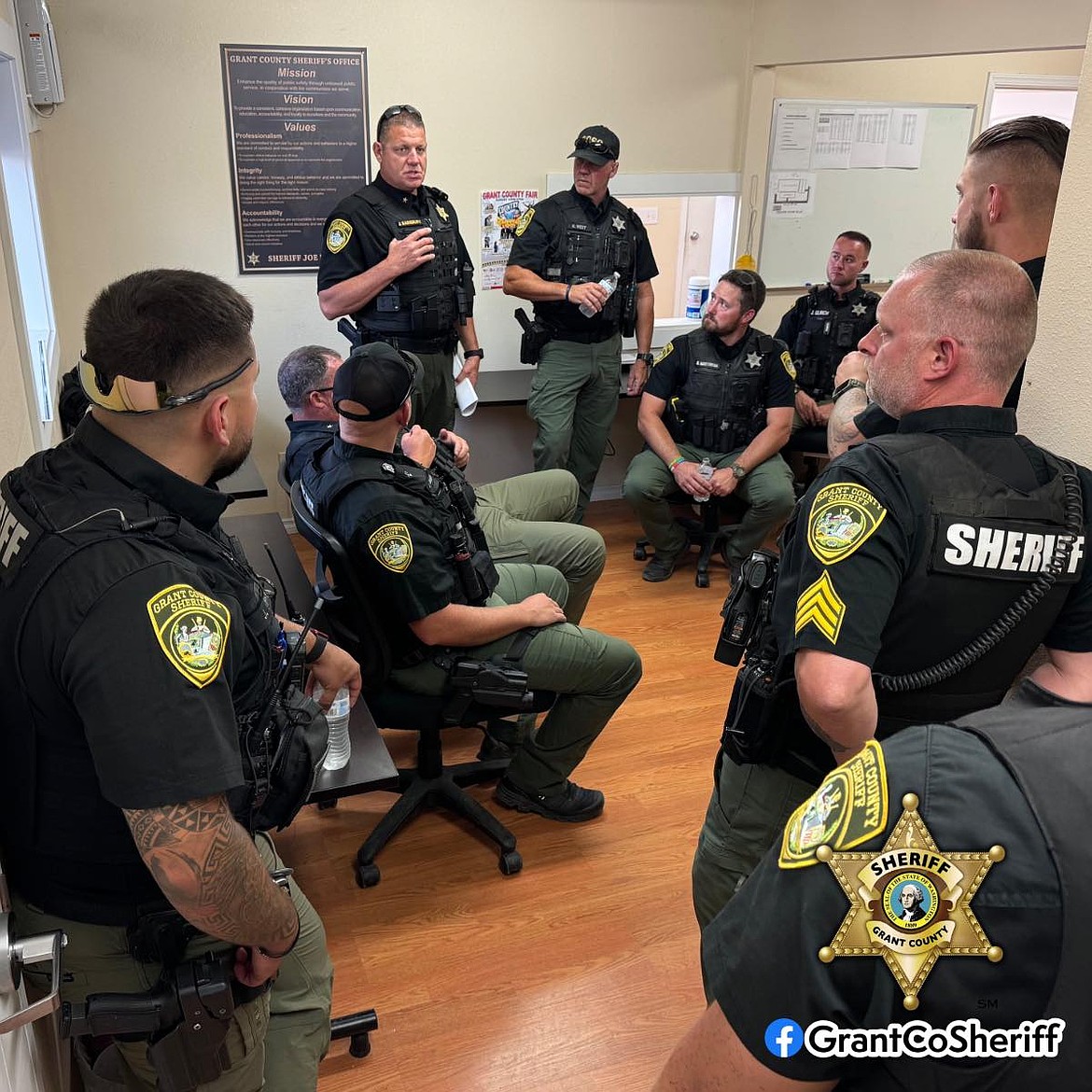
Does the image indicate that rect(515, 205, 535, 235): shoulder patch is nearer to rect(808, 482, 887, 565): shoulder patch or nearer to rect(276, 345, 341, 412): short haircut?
rect(276, 345, 341, 412): short haircut

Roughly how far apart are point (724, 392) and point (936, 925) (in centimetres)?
369

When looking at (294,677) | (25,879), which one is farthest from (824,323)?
(25,879)

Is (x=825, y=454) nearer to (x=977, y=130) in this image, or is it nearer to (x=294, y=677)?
(x=977, y=130)

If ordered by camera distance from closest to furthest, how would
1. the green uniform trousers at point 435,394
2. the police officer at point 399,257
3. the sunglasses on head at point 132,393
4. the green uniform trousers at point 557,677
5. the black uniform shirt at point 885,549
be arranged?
the sunglasses on head at point 132,393
the black uniform shirt at point 885,549
the green uniform trousers at point 557,677
the police officer at point 399,257
the green uniform trousers at point 435,394

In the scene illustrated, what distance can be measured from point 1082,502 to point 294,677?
125cm

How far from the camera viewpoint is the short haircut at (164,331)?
1.21 meters

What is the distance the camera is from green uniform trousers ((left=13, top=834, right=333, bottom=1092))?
127 cm

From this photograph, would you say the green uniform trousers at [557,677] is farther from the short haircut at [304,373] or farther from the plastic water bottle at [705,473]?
the plastic water bottle at [705,473]

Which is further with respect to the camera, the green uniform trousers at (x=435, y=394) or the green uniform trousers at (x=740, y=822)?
the green uniform trousers at (x=435, y=394)

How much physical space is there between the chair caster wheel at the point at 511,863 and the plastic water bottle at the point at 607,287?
243 cm

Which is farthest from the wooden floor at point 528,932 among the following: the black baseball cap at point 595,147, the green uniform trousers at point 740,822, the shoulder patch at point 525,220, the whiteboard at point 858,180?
the whiteboard at point 858,180

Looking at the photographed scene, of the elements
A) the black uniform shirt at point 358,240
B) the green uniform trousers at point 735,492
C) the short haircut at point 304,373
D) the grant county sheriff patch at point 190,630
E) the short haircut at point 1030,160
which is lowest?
the green uniform trousers at point 735,492

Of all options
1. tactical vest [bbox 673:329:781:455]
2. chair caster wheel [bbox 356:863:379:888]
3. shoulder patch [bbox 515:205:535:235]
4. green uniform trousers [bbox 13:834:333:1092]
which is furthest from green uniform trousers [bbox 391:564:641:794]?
shoulder patch [bbox 515:205:535:235]

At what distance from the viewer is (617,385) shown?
14.4 feet
